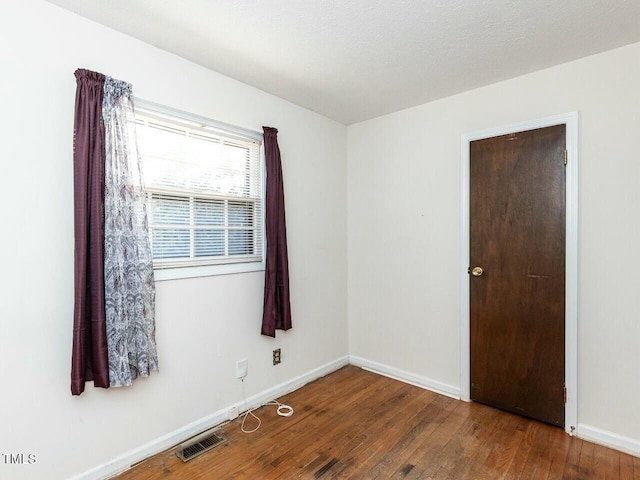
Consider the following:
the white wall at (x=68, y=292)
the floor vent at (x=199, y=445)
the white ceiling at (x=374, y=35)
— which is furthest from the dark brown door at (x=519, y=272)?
the floor vent at (x=199, y=445)

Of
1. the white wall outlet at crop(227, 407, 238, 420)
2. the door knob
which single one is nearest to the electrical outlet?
the white wall outlet at crop(227, 407, 238, 420)

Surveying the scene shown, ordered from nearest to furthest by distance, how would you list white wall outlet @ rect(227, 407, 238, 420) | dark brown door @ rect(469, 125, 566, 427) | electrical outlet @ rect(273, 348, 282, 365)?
1. dark brown door @ rect(469, 125, 566, 427)
2. white wall outlet @ rect(227, 407, 238, 420)
3. electrical outlet @ rect(273, 348, 282, 365)

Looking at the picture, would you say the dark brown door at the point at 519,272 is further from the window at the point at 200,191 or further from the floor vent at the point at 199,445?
the floor vent at the point at 199,445

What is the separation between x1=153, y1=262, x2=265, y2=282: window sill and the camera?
6.93 feet

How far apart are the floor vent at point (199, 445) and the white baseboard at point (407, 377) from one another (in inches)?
63.1

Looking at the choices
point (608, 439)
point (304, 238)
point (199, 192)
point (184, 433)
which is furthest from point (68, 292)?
point (608, 439)

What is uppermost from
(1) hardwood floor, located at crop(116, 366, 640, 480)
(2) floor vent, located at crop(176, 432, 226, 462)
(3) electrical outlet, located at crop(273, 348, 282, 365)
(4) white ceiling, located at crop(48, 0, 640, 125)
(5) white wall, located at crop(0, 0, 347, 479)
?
(4) white ceiling, located at crop(48, 0, 640, 125)

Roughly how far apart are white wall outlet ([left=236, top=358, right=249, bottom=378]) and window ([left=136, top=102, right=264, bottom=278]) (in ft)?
2.25

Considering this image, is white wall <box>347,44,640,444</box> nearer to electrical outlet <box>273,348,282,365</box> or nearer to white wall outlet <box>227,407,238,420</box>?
electrical outlet <box>273,348,282,365</box>

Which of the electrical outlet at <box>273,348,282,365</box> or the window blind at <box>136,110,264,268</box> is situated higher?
the window blind at <box>136,110,264,268</box>

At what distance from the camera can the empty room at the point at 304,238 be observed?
5.58 feet

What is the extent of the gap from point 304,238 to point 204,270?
99 cm

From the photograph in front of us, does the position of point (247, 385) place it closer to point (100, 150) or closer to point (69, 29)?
point (100, 150)

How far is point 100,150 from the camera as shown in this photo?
5.81 ft
